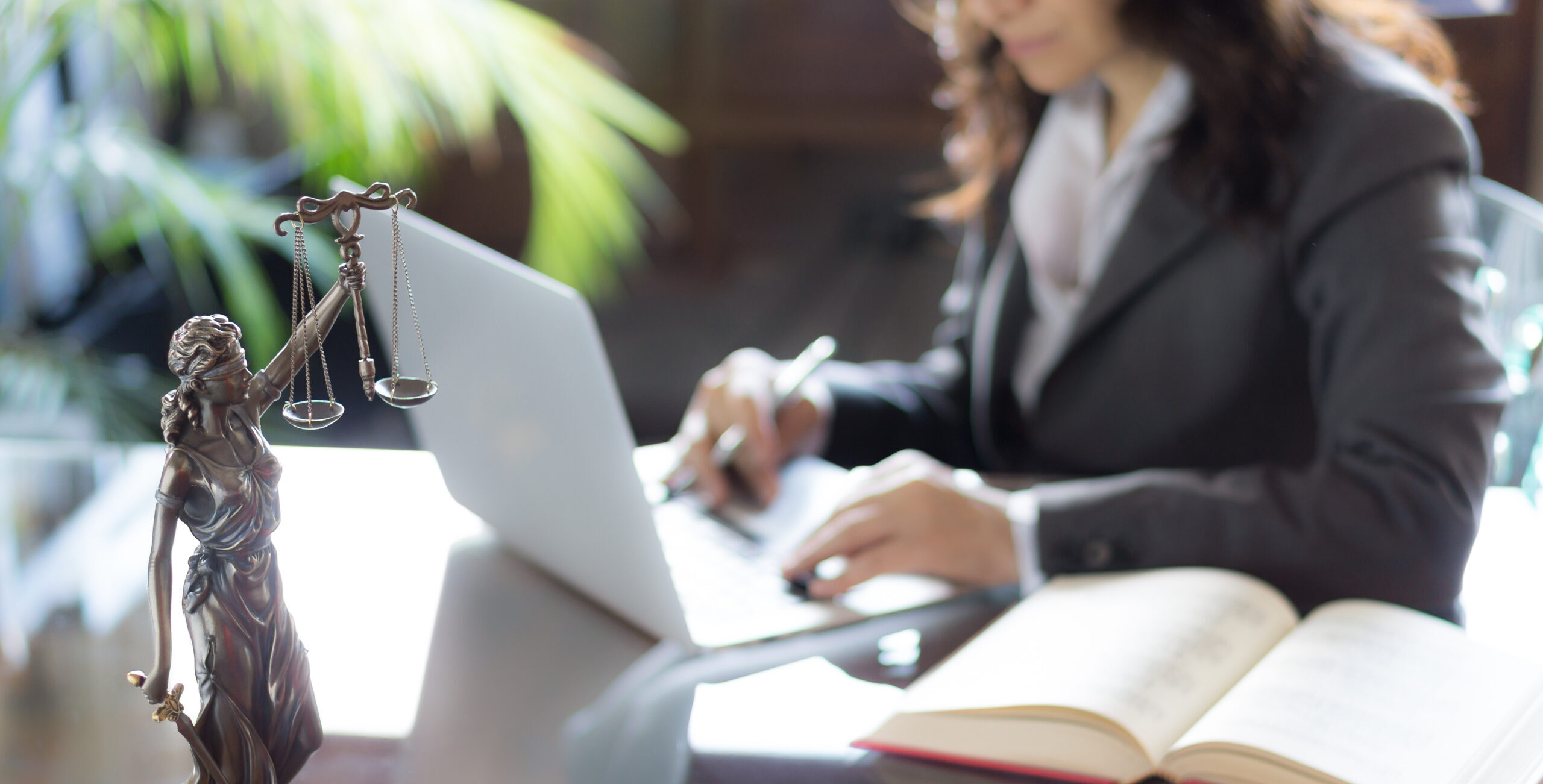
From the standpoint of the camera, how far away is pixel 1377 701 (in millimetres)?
579

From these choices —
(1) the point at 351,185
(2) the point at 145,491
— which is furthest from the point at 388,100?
(1) the point at 351,185

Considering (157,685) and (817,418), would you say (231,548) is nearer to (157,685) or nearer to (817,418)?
(157,685)

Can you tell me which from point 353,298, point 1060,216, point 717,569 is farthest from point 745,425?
point 353,298

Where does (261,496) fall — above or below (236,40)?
below

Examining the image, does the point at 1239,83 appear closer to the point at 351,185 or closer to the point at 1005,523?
the point at 1005,523

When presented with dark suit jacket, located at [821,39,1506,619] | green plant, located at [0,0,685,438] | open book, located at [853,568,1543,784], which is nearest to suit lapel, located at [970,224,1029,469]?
dark suit jacket, located at [821,39,1506,619]

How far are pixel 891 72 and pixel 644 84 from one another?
72 centimetres

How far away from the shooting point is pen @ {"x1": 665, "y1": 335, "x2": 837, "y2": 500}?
942 mm

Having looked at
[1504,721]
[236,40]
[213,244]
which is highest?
[236,40]

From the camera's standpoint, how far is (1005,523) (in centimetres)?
80

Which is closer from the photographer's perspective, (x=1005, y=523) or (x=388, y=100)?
(x=1005, y=523)

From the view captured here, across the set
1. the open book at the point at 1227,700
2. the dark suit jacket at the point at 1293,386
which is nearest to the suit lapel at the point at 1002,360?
the dark suit jacket at the point at 1293,386

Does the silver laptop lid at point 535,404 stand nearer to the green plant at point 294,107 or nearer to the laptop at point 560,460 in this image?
the laptop at point 560,460

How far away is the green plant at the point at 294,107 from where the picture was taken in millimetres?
940
